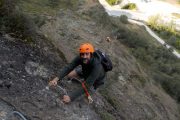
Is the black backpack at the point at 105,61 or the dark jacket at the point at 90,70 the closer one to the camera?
the dark jacket at the point at 90,70

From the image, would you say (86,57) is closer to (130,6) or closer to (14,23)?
(14,23)

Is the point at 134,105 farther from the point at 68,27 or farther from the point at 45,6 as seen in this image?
the point at 45,6

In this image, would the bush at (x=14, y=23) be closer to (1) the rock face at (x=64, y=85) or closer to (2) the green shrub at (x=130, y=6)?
(1) the rock face at (x=64, y=85)

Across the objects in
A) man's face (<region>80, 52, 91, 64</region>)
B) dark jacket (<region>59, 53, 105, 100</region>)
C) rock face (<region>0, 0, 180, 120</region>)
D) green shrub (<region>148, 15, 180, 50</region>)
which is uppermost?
man's face (<region>80, 52, 91, 64</region>)

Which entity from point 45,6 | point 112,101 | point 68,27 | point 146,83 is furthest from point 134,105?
point 45,6

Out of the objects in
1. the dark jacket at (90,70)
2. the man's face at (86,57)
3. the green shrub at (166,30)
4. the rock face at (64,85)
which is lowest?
the green shrub at (166,30)

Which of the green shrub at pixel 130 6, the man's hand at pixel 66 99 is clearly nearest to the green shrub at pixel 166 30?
the green shrub at pixel 130 6

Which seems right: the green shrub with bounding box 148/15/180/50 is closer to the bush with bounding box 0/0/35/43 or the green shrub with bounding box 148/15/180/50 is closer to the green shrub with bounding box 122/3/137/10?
the green shrub with bounding box 122/3/137/10

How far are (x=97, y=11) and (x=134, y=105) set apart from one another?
29.4ft

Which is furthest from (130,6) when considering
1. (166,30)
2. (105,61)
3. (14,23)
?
(105,61)

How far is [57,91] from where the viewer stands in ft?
26.6

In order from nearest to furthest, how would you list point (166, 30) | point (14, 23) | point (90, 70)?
point (90, 70)
point (14, 23)
point (166, 30)

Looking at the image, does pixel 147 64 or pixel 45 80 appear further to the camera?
pixel 147 64

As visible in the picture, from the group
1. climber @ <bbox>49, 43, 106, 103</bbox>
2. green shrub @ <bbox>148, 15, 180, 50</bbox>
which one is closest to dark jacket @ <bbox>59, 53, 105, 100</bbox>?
climber @ <bbox>49, 43, 106, 103</bbox>
